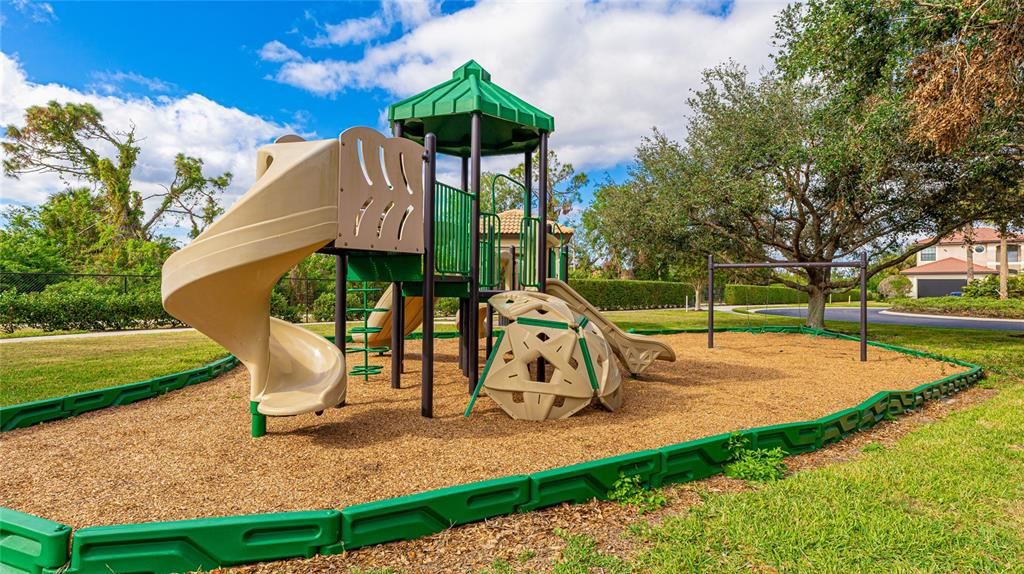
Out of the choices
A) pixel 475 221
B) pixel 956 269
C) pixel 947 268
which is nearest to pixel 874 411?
pixel 475 221

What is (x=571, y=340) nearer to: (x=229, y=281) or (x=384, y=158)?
(x=384, y=158)

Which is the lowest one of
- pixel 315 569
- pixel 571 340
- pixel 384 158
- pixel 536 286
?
pixel 315 569

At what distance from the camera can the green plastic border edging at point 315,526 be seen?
2420mm

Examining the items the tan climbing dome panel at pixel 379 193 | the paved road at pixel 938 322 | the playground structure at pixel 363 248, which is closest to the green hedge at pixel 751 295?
the paved road at pixel 938 322

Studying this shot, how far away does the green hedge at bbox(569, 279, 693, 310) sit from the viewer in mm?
29875

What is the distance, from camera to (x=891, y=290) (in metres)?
50.6

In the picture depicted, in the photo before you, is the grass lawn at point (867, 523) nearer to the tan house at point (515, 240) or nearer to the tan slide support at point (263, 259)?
the tan slide support at point (263, 259)

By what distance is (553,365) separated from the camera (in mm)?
5398

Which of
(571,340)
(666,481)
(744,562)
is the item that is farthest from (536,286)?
(744,562)

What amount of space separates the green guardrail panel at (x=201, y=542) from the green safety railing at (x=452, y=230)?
342 centimetres

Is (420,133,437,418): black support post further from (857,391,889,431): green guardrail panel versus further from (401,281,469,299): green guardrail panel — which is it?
(857,391,889,431): green guardrail panel

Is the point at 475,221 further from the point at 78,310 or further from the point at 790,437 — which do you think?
the point at 78,310

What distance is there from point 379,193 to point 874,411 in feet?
18.3

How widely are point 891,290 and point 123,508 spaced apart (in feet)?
202
